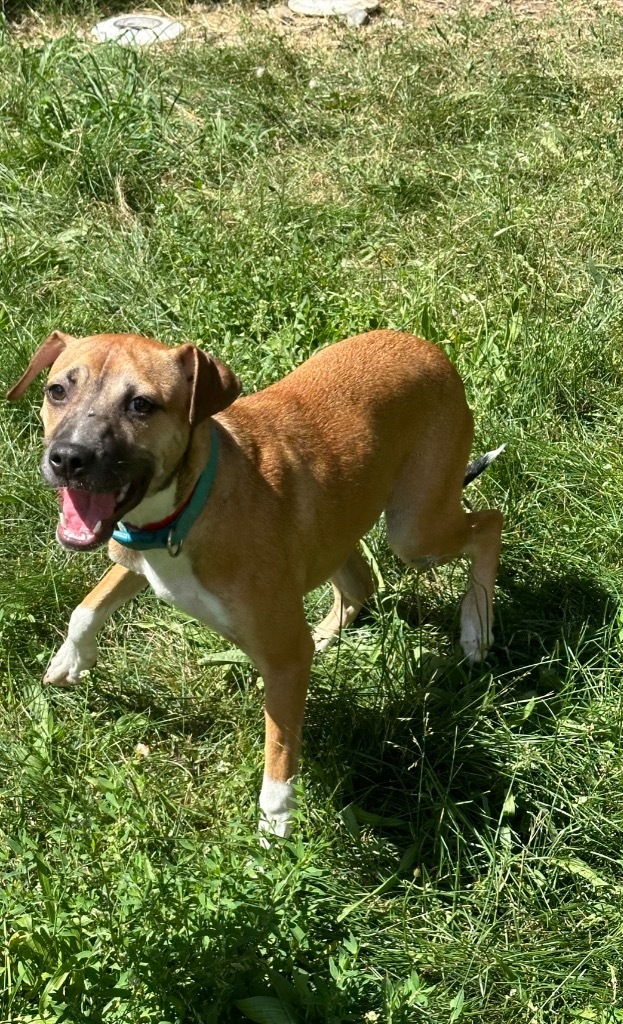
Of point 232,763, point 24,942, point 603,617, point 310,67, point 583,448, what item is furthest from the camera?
point 310,67

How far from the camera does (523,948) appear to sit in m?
3.67

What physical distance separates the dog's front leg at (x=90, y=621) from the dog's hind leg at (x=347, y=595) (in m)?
0.91

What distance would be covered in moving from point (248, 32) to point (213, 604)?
632 centimetres

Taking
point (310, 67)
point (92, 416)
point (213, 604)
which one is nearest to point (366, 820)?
point (213, 604)

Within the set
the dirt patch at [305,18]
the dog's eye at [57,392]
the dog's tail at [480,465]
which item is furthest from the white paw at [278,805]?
the dirt patch at [305,18]

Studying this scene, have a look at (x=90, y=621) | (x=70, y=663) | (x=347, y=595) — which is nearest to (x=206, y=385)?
(x=90, y=621)

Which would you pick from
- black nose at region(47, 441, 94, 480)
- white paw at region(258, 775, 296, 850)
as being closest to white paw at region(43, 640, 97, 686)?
white paw at region(258, 775, 296, 850)

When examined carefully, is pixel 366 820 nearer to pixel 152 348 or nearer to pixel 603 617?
pixel 603 617

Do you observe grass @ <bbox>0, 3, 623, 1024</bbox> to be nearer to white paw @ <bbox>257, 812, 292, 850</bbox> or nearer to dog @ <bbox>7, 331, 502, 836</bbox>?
white paw @ <bbox>257, 812, 292, 850</bbox>

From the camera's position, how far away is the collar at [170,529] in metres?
3.68

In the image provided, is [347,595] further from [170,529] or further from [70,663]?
[170,529]

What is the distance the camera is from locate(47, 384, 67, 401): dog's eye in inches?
143

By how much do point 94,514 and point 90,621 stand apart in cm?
96

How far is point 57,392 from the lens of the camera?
12.0 feet
